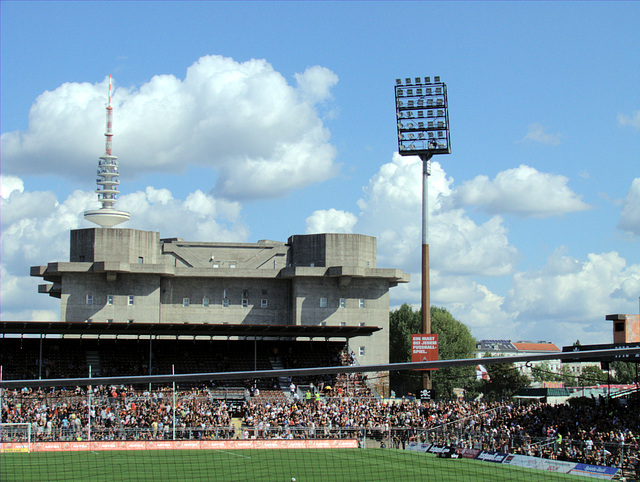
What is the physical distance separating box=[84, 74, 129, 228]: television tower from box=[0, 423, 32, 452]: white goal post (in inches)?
2564

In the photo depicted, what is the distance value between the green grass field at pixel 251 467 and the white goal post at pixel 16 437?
748mm

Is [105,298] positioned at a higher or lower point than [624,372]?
higher

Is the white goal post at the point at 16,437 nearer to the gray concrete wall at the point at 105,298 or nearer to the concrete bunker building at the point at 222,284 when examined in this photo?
the concrete bunker building at the point at 222,284

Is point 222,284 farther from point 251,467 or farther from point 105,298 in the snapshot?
point 251,467

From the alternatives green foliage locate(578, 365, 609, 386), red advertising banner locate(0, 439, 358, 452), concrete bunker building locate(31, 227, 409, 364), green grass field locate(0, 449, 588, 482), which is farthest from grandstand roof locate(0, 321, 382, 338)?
green foliage locate(578, 365, 609, 386)

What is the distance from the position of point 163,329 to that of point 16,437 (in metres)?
19.7

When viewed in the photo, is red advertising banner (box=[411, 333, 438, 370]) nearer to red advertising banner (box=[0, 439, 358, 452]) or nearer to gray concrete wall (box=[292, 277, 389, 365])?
red advertising banner (box=[0, 439, 358, 452])

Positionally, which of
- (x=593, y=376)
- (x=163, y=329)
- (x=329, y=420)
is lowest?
(x=593, y=376)

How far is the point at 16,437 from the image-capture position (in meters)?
39.8

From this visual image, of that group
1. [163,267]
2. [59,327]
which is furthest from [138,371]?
[163,267]

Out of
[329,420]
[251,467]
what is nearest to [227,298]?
[329,420]

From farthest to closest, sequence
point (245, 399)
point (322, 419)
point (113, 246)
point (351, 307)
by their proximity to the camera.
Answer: point (351, 307)
point (113, 246)
point (245, 399)
point (322, 419)

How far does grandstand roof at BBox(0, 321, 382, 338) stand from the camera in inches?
2181

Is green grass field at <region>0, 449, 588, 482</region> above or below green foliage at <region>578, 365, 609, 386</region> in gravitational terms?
above
